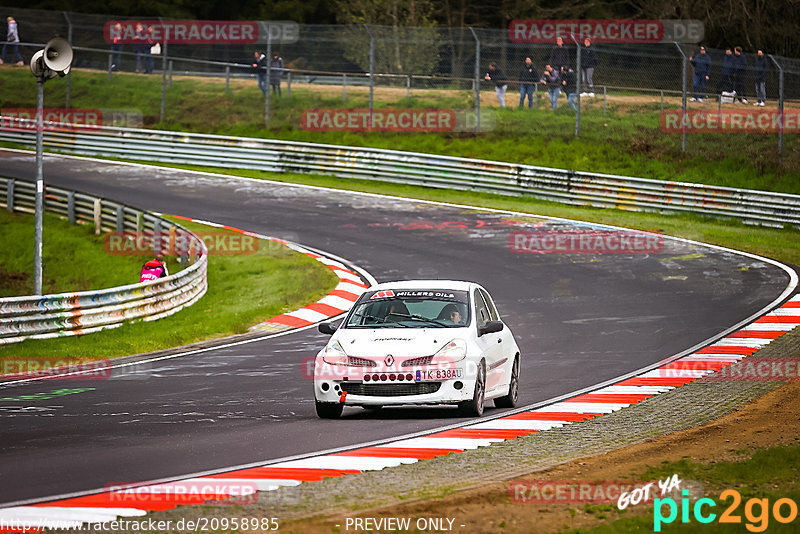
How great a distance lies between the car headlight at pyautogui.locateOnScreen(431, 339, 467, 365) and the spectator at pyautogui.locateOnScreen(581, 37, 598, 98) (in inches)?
821

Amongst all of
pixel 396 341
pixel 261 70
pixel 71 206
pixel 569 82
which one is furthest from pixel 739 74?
pixel 396 341

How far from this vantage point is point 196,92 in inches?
1543

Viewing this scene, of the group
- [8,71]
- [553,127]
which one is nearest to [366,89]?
[553,127]

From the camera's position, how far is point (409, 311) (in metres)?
12.7

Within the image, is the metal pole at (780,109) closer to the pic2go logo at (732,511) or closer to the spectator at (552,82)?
the spectator at (552,82)

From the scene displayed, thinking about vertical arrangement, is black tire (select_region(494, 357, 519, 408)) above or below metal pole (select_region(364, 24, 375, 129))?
below

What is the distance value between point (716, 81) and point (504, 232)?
7837mm

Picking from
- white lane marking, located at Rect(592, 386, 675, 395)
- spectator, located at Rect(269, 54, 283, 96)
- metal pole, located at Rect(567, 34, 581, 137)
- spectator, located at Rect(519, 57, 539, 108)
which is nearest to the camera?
white lane marking, located at Rect(592, 386, 675, 395)

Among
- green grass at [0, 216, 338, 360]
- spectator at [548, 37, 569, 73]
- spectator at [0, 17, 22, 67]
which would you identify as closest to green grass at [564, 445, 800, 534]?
green grass at [0, 216, 338, 360]

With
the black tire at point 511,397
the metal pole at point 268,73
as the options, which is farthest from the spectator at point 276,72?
the black tire at point 511,397

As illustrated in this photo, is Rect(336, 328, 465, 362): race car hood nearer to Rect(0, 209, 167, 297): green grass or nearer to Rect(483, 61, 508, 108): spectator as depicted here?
Rect(0, 209, 167, 297): green grass

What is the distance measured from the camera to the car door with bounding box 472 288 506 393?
11961 mm

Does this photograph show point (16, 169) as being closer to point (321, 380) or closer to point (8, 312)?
point (8, 312)

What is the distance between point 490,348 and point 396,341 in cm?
108
